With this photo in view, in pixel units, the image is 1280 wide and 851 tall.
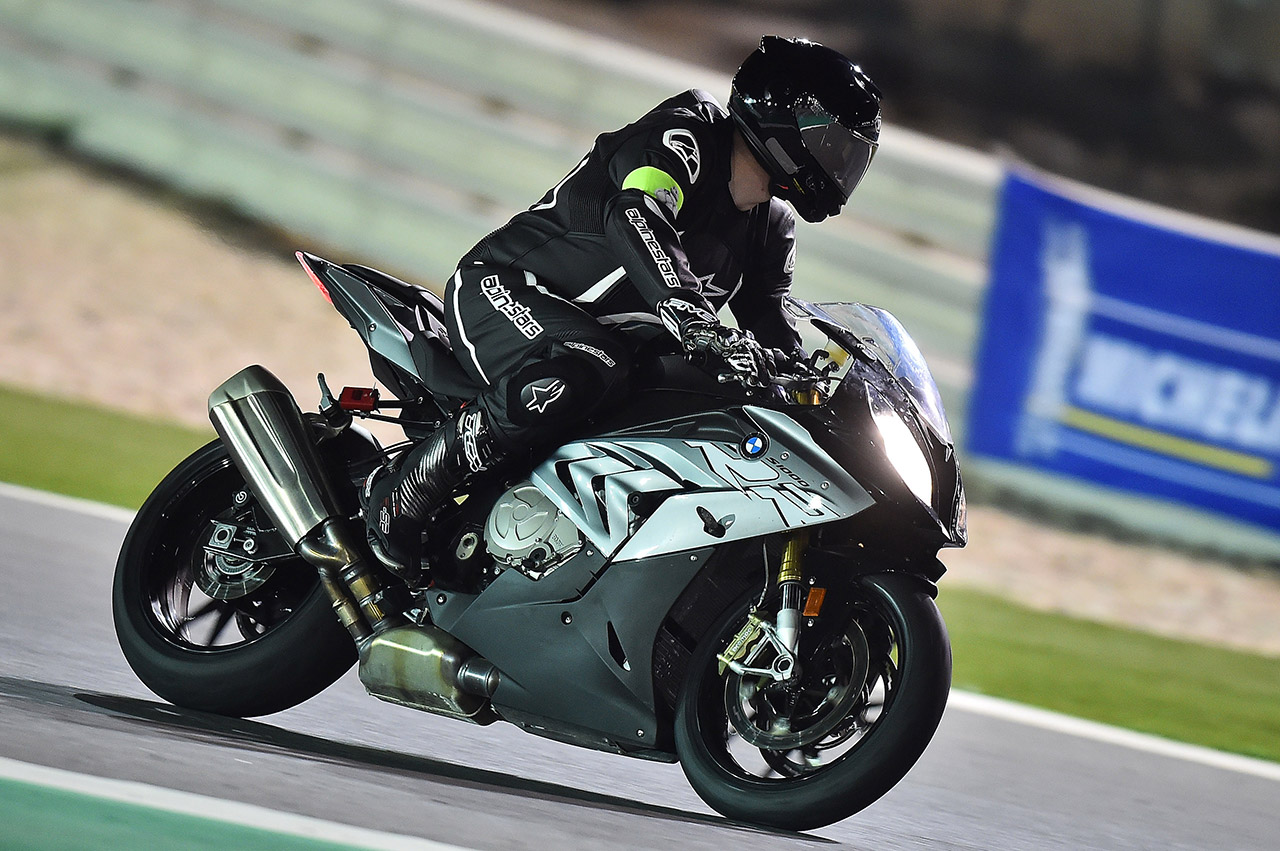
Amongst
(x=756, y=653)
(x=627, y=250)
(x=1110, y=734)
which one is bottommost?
(x=1110, y=734)

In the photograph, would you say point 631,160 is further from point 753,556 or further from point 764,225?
point 753,556

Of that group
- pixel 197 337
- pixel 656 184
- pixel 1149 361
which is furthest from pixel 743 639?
pixel 197 337

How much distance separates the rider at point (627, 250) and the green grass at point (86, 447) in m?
3.52

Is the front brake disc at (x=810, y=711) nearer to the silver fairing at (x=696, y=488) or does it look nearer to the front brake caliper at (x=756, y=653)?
the front brake caliper at (x=756, y=653)

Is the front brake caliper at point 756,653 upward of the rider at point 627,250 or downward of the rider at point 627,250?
downward

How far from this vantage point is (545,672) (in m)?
3.72

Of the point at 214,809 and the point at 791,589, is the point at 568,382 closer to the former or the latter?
the point at 791,589

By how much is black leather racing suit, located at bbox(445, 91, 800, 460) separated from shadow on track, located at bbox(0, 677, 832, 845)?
0.72 metres

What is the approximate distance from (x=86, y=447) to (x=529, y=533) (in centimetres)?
455

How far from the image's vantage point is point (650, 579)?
3.62 meters

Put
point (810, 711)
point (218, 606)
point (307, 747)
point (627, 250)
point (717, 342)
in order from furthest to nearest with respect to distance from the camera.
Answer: point (218, 606), point (307, 747), point (627, 250), point (810, 711), point (717, 342)

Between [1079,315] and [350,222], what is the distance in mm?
4487

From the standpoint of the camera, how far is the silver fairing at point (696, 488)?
3416 mm

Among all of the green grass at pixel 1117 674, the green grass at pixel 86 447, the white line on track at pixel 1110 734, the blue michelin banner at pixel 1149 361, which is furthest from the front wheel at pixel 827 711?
the blue michelin banner at pixel 1149 361
